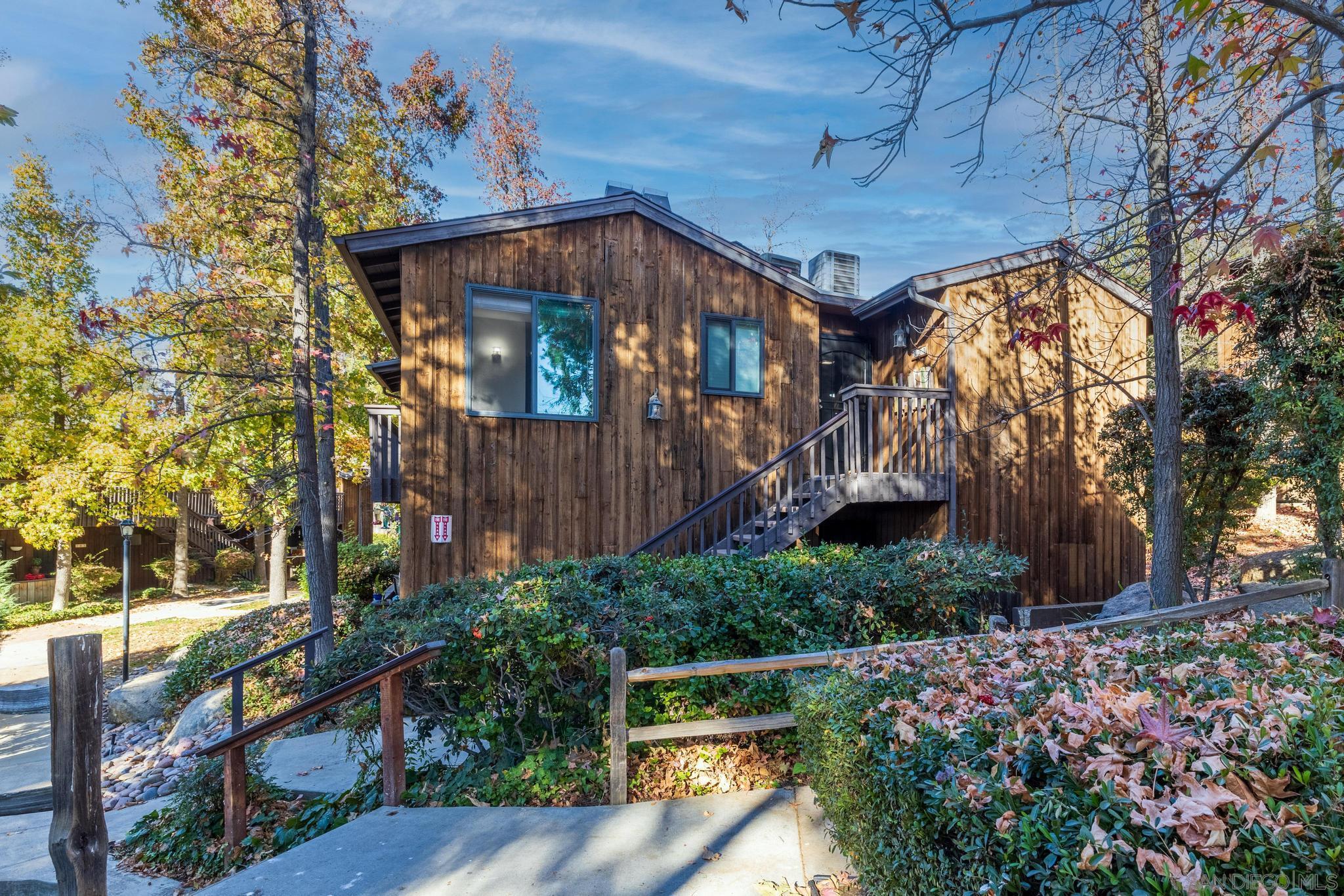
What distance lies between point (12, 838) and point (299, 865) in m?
4.68

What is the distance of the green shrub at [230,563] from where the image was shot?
21375 mm

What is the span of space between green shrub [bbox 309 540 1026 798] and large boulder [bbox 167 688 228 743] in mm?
4470

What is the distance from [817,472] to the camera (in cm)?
896

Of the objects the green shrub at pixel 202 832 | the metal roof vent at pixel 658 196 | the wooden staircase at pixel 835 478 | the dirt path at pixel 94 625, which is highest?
the metal roof vent at pixel 658 196

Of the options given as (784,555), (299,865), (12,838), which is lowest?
(12,838)

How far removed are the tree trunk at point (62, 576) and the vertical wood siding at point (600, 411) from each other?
1469cm

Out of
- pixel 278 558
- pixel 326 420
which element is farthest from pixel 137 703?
pixel 278 558

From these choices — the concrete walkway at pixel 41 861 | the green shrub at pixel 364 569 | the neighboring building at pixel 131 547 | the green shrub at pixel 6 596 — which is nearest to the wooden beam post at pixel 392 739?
the concrete walkway at pixel 41 861

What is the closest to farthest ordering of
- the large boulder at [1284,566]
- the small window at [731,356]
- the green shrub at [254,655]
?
the large boulder at [1284,566]
the green shrub at [254,655]
the small window at [731,356]

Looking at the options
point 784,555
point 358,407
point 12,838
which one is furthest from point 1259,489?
point 358,407

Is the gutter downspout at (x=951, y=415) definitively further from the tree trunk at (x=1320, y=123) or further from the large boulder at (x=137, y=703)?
the large boulder at (x=137, y=703)

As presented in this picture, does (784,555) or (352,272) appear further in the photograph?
(352,272)

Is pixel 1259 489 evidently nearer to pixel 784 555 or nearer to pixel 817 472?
pixel 817 472

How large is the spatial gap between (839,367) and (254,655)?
926 cm
